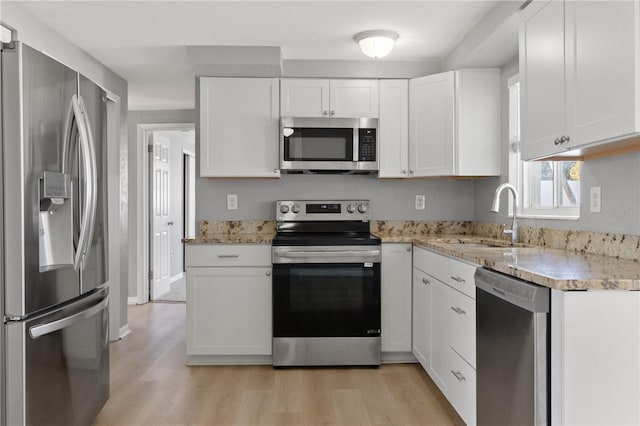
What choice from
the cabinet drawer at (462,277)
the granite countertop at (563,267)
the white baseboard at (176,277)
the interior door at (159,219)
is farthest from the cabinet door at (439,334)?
the white baseboard at (176,277)

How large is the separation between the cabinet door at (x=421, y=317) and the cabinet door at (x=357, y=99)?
1.23 meters

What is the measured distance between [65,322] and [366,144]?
2279 mm

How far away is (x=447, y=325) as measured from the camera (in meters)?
2.51

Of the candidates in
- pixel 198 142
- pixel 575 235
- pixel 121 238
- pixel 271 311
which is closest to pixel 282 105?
pixel 198 142

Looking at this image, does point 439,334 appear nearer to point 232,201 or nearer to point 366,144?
point 366,144

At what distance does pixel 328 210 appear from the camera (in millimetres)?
3641

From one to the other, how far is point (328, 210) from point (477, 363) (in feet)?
6.11

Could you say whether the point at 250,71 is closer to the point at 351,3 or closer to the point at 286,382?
the point at 351,3

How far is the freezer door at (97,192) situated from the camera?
6.81ft

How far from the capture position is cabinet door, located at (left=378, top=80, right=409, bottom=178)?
3514 millimetres

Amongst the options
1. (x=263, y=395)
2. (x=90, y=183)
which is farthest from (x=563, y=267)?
(x=90, y=183)

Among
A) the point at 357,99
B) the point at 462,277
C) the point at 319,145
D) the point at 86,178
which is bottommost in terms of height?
the point at 462,277

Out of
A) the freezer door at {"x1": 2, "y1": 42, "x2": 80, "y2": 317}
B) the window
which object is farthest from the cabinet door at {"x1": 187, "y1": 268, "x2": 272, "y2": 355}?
the window

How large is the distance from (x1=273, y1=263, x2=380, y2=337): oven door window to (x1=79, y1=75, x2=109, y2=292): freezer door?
120 cm
